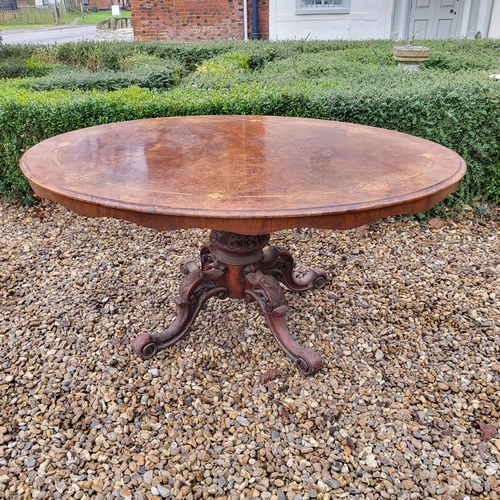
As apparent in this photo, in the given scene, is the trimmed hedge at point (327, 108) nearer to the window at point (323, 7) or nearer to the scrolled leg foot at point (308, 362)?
the scrolled leg foot at point (308, 362)

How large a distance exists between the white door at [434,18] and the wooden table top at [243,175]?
9921mm

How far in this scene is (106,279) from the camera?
3170 mm

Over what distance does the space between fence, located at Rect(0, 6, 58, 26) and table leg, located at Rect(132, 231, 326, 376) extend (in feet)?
107

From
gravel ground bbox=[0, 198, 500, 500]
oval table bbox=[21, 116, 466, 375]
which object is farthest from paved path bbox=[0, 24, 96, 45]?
oval table bbox=[21, 116, 466, 375]

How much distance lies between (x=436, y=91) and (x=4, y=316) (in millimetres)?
3514

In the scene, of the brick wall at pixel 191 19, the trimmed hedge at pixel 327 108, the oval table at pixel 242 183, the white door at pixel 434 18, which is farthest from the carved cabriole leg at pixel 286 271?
the white door at pixel 434 18

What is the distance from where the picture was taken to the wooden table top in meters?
1.49

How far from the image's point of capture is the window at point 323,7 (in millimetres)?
10232

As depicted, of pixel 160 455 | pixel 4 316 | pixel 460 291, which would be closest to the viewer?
pixel 160 455

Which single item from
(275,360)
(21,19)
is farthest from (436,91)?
(21,19)

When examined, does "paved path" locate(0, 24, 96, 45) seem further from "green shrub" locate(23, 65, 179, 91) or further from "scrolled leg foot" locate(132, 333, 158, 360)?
"scrolled leg foot" locate(132, 333, 158, 360)

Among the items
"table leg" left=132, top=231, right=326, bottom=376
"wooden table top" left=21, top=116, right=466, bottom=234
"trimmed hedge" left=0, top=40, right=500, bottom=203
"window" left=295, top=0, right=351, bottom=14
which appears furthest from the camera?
"window" left=295, top=0, right=351, bottom=14

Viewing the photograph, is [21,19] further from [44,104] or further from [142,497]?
[142,497]

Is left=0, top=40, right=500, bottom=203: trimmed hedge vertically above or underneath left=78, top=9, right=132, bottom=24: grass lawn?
underneath
